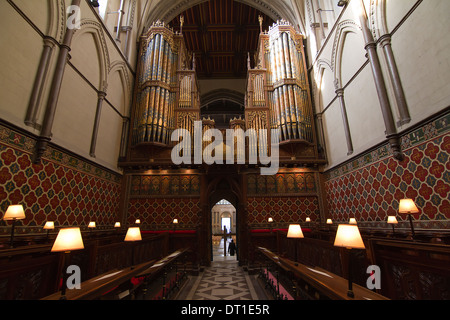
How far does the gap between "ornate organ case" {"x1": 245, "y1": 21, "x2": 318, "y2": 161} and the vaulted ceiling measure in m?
2.56

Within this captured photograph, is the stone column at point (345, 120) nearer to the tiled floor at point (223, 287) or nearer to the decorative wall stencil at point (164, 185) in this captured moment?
the tiled floor at point (223, 287)

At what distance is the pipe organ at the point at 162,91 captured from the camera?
30.0 ft

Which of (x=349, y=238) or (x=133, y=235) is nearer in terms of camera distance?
(x=349, y=238)

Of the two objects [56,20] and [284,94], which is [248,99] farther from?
[56,20]

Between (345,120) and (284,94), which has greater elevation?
(284,94)

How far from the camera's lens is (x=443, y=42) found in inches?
163

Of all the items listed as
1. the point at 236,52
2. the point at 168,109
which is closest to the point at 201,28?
the point at 236,52

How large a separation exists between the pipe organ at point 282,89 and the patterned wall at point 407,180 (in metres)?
2.68

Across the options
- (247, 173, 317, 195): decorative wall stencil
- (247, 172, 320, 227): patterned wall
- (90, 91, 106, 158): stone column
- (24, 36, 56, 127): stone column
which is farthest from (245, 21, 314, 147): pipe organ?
(24, 36, 56, 127): stone column

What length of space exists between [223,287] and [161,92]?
7932mm

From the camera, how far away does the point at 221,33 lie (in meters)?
13.5

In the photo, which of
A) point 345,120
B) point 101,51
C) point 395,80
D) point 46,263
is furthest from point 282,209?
point 101,51

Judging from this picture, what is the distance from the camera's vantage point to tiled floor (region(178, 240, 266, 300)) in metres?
4.91

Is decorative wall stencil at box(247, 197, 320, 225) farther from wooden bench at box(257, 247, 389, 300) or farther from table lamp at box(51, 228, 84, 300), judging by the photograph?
table lamp at box(51, 228, 84, 300)
